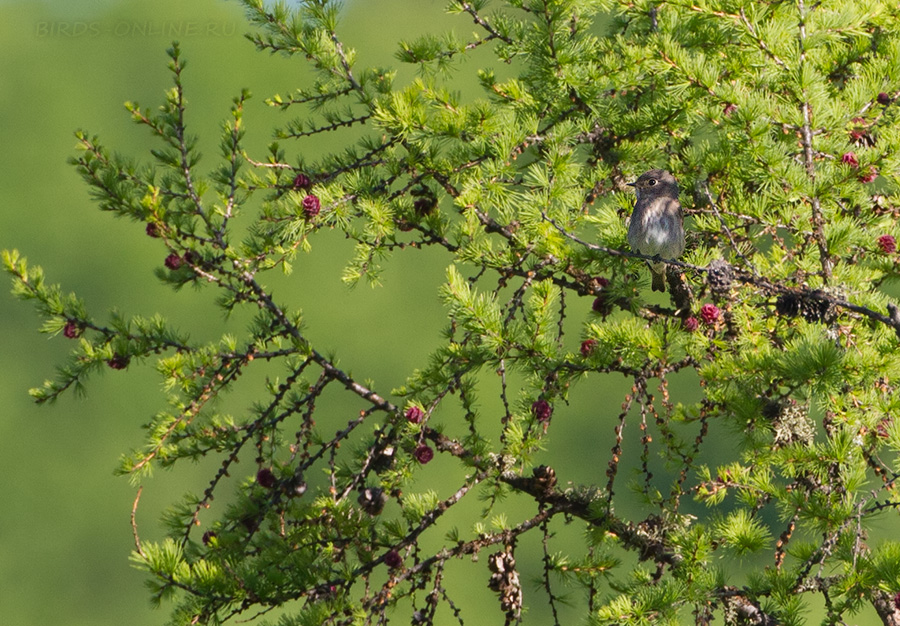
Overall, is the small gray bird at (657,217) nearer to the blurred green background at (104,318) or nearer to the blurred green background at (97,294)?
the blurred green background at (104,318)

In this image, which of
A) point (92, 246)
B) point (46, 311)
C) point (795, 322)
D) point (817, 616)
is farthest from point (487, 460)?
point (92, 246)

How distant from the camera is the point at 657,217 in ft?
14.0

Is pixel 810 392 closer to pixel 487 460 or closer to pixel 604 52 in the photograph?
pixel 487 460

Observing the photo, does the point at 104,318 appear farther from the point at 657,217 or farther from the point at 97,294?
the point at 657,217

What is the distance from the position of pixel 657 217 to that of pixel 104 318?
23428mm

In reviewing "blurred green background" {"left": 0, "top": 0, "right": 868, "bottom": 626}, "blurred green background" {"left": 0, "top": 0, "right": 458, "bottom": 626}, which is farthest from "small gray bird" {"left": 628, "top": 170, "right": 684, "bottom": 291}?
"blurred green background" {"left": 0, "top": 0, "right": 458, "bottom": 626}

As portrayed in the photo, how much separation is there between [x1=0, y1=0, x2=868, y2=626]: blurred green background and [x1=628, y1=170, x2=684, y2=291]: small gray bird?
18588 mm

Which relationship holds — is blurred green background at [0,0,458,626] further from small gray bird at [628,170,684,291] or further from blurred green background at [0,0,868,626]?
small gray bird at [628,170,684,291]

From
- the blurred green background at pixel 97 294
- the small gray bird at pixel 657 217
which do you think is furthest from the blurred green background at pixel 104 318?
the small gray bird at pixel 657 217

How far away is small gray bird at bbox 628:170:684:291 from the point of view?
13.9 feet

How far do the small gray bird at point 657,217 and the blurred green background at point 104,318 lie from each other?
61.0ft

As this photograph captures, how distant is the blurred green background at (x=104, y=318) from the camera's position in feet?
82.2

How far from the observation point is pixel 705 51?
4.22m

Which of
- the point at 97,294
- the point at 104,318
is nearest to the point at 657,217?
the point at 104,318
